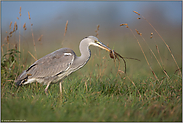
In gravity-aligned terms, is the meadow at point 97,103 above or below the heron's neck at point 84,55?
below

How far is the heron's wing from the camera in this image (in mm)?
4559

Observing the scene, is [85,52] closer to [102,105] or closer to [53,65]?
[53,65]

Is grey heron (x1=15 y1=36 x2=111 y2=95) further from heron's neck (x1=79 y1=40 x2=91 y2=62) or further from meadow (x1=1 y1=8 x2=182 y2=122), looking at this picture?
meadow (x1=1 y1=8 x2=182 y2=122)

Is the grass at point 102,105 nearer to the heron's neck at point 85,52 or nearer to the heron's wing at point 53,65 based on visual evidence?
the heron's wing at point 53,65

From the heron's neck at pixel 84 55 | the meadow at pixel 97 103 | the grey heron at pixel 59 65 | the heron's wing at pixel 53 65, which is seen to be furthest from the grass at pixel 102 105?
the heron's neck at pixel 84 55

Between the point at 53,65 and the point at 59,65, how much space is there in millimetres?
176

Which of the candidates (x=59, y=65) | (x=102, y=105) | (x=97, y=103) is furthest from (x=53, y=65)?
(x=102, y=105)

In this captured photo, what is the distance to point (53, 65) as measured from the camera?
466 cm

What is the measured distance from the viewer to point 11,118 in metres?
3.11

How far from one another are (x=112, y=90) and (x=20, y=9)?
331 cm

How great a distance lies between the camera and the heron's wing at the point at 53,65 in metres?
4.56

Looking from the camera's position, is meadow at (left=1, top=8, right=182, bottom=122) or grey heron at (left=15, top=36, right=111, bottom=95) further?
grey heron at (left=15, top=36, right=111, bottom=95)

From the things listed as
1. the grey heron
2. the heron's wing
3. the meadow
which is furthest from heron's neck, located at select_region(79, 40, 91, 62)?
the meadow

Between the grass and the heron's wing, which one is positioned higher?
the heron's wing
